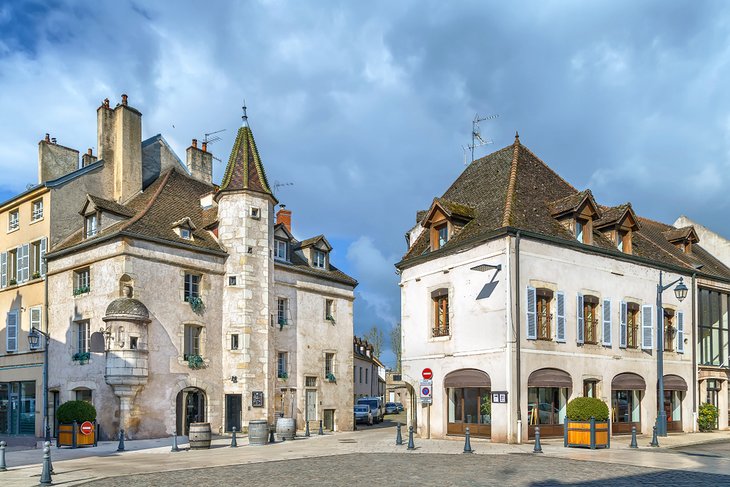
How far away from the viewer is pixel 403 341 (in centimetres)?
2934

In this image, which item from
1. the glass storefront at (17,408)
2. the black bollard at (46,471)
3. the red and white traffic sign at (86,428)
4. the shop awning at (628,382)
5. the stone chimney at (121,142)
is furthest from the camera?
the stone chimney at (121,142)

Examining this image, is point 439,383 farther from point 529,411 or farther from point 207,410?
point 207,410

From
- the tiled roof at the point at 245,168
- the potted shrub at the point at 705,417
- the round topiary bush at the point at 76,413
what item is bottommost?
the potted shrub at the point at 705,417

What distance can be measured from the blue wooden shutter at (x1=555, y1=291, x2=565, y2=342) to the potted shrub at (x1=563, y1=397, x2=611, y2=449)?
3.46 m

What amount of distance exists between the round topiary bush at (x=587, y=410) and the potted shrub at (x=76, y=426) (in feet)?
55.1

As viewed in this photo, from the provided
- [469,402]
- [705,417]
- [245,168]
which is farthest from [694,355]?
[245,168]

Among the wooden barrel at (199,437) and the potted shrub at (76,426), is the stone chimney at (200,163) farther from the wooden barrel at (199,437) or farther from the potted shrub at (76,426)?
the wooden barrel at (199,437)

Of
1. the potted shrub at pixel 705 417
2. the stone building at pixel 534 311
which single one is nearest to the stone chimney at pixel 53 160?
the stone building at pixel 534 311

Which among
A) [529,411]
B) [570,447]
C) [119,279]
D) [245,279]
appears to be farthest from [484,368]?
[119,279]

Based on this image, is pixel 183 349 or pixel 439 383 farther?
pixel 183 349

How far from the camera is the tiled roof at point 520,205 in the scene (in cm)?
2606

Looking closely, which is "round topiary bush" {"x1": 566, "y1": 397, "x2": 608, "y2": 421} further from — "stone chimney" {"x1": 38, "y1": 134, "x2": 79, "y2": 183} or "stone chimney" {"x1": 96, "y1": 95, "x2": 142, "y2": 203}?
"stone chimney" {"x1": 38, "y1": 134, "x2": 79, "y2": 183}

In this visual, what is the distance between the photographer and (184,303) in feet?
100.0

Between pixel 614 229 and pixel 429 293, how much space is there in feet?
26.7
